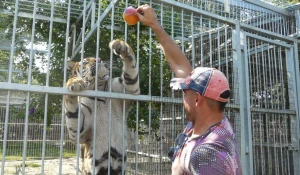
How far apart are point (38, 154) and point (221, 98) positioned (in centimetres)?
1205

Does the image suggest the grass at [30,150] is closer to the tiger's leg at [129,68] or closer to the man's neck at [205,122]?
the tiger's leg at [129,68]

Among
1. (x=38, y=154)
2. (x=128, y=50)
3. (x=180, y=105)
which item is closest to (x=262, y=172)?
(x=180, y=105)

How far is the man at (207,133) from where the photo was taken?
4.68 feet

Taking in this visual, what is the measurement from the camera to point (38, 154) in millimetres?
12141

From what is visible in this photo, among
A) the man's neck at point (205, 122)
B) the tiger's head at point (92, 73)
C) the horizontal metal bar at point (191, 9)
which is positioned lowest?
the man's neck at point (205, 122)

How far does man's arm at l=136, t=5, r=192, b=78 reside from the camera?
7.97 ft

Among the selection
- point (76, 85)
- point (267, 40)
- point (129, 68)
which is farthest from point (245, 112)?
point (76, 85)

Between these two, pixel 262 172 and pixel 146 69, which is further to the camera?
pixel 146 69

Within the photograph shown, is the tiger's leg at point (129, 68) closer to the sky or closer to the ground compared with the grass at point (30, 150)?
closer to the sky

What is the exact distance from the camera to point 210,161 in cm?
141

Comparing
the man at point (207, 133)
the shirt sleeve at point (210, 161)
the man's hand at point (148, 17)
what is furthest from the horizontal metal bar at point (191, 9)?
the shirt sleeve at point (210, 161)

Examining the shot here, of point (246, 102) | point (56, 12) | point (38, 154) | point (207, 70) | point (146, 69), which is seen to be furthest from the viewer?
point (38, 154)

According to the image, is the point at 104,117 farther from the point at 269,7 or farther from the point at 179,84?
the point at 269,7

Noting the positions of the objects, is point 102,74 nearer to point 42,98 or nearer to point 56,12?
point 56,12
